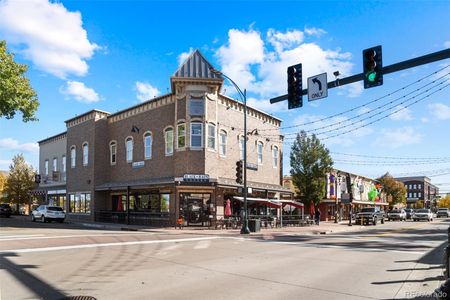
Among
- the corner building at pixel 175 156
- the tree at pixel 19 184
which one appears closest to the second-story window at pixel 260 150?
the corner building at pixel 175 156

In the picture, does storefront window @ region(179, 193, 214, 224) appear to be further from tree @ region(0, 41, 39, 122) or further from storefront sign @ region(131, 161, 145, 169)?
tree @ region(0, 41, 39, 122)

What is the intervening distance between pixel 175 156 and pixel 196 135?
2.23 m

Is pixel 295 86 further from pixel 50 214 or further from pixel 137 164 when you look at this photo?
pixel 50 214

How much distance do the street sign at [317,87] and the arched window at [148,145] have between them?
65.8ft

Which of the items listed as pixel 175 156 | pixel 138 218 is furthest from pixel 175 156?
pixel 138 218

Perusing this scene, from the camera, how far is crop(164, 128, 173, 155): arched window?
103 feet

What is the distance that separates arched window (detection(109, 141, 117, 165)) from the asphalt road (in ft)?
72.4

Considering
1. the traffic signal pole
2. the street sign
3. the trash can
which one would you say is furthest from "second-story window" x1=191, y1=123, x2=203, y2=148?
the street sign

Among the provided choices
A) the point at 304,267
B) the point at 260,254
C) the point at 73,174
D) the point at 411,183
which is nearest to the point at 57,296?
the point at 304,267

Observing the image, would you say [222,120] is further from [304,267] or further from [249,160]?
[304,267]

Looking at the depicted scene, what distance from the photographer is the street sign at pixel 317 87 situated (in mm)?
15094

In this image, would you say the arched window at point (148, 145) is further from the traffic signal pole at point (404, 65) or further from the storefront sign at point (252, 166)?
the traffic signal pole at point (404, 65)

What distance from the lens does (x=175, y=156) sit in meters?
30.6

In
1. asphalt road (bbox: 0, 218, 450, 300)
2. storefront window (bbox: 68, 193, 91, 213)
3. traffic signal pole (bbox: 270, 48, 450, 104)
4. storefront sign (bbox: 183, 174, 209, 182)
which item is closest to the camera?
asphalt road (bbox: 0, 218, 450, 300)
